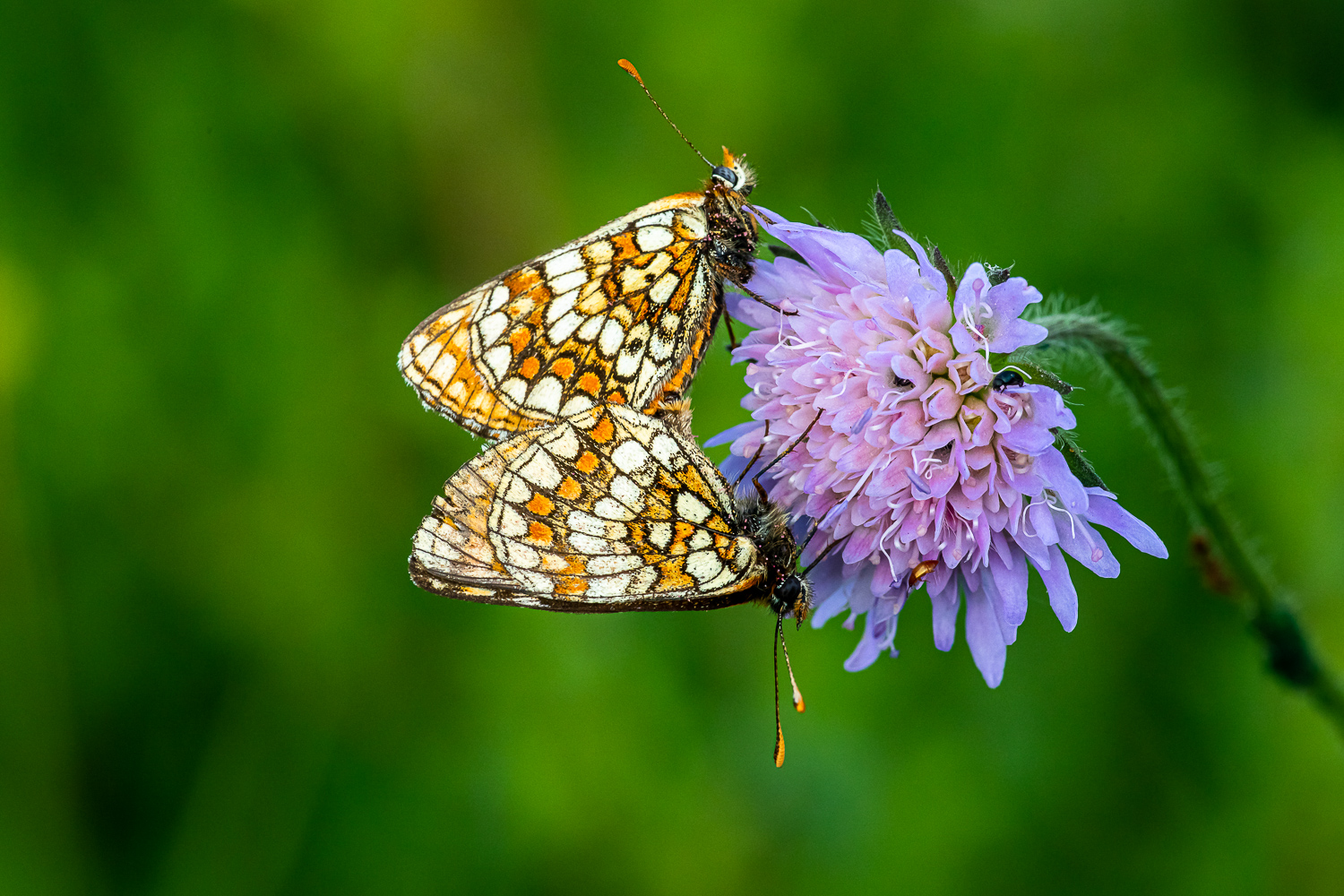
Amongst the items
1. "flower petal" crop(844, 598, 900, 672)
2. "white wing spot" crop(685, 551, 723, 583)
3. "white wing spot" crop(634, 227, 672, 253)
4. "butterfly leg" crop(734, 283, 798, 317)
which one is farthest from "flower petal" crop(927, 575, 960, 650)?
"white wing spot" crop(634, 227, 672, 253)

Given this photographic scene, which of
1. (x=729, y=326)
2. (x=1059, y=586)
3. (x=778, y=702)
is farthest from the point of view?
(x=778, y=702)

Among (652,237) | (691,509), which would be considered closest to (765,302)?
(652,237)

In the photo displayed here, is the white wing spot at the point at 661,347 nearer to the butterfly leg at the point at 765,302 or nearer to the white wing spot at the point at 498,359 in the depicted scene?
the butterfly leg at the point at 765,302

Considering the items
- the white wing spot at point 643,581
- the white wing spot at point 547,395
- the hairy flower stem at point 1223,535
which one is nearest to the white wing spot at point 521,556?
the white wing spot at point 643,581

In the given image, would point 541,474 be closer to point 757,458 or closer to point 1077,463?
point 757,458

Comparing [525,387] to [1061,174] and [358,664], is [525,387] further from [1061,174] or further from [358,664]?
[1061,174]

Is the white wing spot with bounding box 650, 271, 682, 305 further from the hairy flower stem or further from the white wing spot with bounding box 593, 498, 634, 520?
the hairy flower stem

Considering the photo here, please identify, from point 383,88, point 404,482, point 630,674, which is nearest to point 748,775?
point 630,674

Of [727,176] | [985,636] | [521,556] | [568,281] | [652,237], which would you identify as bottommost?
[521,556]
